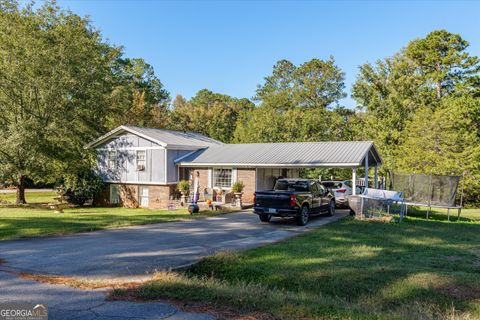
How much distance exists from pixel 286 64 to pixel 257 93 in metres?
6.59

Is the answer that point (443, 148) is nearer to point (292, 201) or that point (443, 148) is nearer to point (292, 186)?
point (292, 186)

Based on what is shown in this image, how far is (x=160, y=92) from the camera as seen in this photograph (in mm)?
57219

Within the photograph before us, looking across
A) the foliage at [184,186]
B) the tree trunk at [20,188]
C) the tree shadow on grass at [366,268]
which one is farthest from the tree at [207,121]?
the tree shadow on grass at [366,268]

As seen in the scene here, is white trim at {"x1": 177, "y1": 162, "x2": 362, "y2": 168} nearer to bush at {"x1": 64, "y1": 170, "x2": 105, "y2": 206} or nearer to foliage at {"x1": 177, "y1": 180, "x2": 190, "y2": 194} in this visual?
foliage at {"x1": 177, "y1": 180, "x2": 190, "y2": 194}

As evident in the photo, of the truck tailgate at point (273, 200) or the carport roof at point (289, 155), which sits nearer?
the truck tailgate at point (273, 200)

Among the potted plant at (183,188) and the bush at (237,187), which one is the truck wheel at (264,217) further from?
the potted plant at (183,188)

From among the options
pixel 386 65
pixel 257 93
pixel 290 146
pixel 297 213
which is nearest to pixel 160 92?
pixel 257 93

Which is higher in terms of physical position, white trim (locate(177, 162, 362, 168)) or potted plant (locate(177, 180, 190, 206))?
white trim (locate(177, 162, 362, 168))

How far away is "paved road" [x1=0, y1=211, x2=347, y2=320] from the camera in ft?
18.8

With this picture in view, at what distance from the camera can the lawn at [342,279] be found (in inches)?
229

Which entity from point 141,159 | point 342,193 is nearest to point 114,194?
point 141,159
